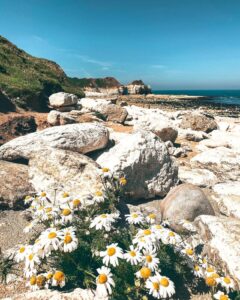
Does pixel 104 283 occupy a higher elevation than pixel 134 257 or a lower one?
lower

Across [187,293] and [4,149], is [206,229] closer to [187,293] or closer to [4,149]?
[187,293]

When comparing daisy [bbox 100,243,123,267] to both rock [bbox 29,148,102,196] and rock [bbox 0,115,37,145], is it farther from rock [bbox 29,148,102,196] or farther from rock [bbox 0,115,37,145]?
rock [bbox 0,115,37,145]

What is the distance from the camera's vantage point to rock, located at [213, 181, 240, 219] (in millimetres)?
7090

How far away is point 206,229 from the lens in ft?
18.9

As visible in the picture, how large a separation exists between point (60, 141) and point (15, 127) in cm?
280

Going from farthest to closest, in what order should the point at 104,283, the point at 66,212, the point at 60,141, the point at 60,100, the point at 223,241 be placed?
the point at 60,100 → the point at 60,141 → the point at 223,241 → the point at 66,212 → the point at 104,283

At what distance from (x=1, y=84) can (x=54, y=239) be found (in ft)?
44.9

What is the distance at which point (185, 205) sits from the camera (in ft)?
21.2

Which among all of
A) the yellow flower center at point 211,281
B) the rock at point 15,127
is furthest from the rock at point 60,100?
the yellow flower center at point 211,281

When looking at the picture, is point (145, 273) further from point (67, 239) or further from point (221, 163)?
point (221, 163)

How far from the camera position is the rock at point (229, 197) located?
7.09 meters

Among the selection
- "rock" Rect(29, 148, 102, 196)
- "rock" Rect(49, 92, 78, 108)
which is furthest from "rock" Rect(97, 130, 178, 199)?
"rock" Rect(49, 92, 78, 108)

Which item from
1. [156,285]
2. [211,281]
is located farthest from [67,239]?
[211,281]

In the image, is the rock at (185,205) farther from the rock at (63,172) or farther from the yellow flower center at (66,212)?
the yellow flower center at (66,212)
